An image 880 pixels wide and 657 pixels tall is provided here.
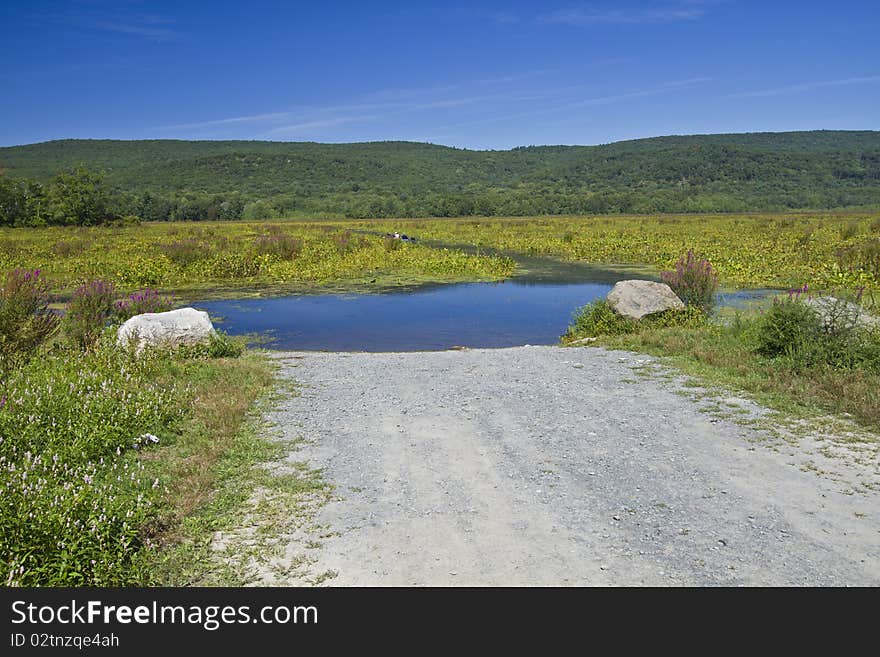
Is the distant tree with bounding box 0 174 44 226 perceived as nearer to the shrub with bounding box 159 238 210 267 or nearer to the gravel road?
the shrub with bounding box 159 238 210 267

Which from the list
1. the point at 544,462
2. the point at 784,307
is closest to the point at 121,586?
the point at 544,462

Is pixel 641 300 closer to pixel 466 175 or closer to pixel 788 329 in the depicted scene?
pixel 788 329

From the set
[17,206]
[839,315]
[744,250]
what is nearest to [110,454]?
[839,315]

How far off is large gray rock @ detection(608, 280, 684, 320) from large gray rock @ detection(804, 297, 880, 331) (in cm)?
358

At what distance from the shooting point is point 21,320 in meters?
10.2

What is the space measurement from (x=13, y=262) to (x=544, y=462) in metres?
27.5

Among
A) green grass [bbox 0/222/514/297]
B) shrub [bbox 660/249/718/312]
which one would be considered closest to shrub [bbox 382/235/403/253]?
green grass [bbox 0/222/514/297]

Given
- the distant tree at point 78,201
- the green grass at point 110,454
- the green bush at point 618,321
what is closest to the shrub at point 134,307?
the green grass at point 110,454

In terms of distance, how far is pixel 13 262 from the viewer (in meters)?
27.2

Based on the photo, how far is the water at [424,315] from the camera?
51.4ft

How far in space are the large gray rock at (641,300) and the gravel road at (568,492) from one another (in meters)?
4.46

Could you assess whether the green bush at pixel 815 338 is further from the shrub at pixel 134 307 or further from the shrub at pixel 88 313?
the shrub at pixel 134 307

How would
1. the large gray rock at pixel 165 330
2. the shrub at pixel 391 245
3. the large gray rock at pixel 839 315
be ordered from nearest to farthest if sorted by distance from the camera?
the large gray rock at pixel 839 315 < the large gray rock at pixel 165 330 < the shrub at pixel 391 245
